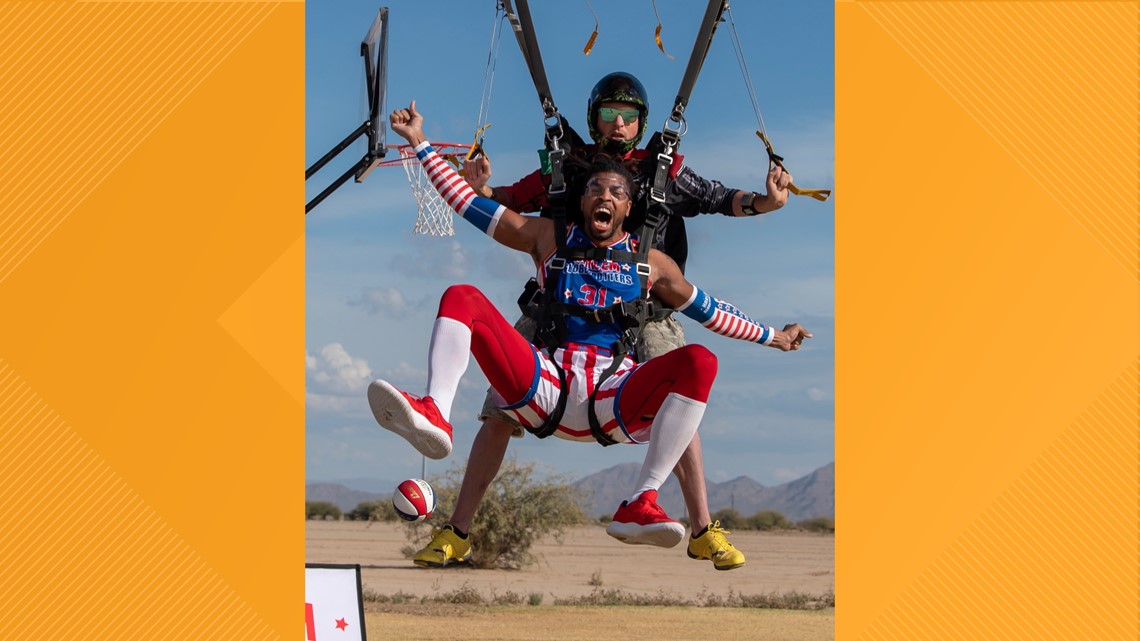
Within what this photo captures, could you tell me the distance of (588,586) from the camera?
117ft

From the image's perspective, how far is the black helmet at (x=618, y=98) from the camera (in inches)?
282

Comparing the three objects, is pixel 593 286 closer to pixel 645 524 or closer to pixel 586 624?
pixel 645 524

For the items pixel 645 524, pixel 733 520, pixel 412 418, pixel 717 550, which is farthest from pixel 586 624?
pixel 733 520

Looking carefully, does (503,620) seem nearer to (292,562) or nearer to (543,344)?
(292,562)

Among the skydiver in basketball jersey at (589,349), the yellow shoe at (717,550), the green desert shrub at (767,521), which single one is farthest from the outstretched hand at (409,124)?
the green desert shrub at (767,521)

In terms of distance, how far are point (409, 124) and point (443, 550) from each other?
206 centimetres

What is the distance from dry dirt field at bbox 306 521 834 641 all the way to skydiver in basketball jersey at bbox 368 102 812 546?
17670mm

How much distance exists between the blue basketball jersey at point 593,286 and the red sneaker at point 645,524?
0.80 m

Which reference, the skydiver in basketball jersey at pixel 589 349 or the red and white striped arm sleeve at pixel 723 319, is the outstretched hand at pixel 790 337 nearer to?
the red and white striped arm sleeve at pixel 723 319

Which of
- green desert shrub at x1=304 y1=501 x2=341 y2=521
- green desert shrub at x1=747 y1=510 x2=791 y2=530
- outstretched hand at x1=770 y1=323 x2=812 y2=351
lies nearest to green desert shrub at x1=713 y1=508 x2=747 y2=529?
green desert shrub at x1=747 y1=510 x2=791 y2=530

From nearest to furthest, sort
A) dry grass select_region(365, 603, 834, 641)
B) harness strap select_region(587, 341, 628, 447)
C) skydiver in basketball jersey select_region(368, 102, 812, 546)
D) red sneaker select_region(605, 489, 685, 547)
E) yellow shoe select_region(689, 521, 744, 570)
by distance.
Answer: red sneaker select_region(605, 489, 685, 547)
skydiver in basketball jersey select_region(368, 102, 812, 546)
harness strap select_region(587, 341, 628, 447)
yellow shoe select_region(689, 521, 744, 570)
dry grass select_region(365, 603, 834, 641)

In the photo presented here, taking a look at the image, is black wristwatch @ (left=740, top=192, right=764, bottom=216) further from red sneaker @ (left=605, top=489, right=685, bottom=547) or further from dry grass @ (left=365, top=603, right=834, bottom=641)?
dry grass @ (left=365, top=603, right=834, bottom=641)

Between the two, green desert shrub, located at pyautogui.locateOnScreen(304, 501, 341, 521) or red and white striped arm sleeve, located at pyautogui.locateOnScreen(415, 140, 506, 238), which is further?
green desert shrub, located at pyautogui.locateOnScreen(304, 501, 341, 521)

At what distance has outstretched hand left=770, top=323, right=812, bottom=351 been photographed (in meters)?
7.24
